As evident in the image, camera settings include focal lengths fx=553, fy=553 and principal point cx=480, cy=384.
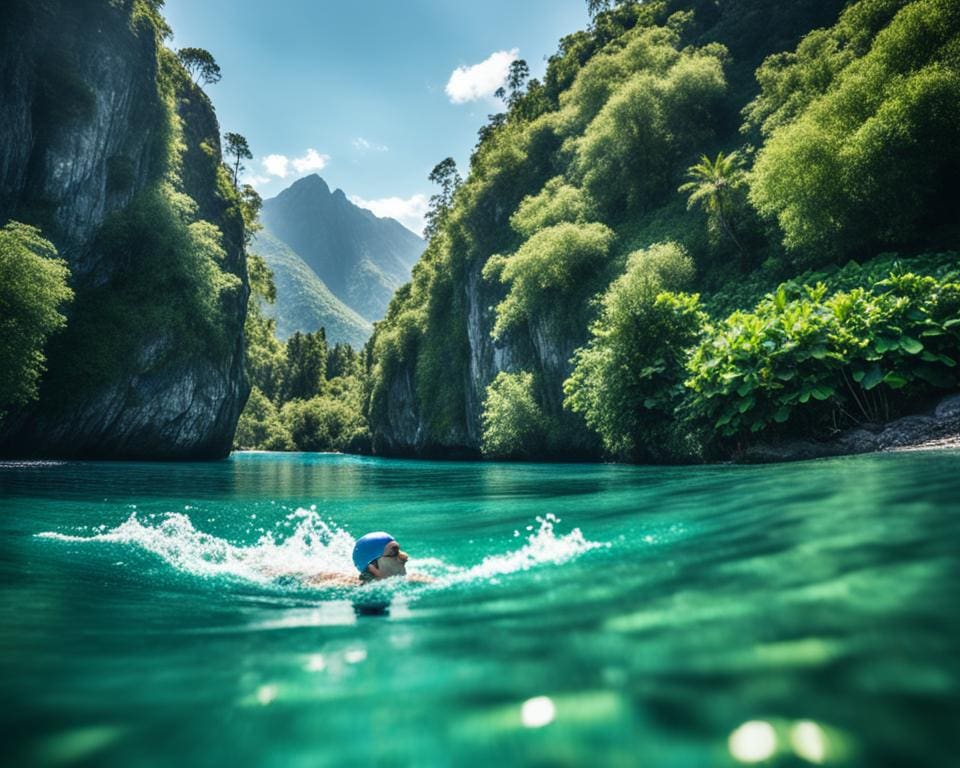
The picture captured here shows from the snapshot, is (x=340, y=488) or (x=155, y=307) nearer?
(x=340, y=488)

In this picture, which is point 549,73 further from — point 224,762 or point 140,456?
point 224,762

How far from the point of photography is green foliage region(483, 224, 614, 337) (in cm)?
3030

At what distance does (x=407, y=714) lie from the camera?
203cm

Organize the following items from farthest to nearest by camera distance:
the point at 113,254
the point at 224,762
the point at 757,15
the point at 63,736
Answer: the point at 757,15 → the point at 113,254 → the point at 63,736 → the point at 224,762

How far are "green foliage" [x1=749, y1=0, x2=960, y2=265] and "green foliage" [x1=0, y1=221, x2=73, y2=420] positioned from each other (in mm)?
27409

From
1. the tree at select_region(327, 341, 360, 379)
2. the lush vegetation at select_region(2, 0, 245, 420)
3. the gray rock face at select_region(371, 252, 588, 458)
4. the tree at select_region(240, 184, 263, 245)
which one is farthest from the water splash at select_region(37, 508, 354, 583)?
the tree at select_region(327, 341, 360, 379)

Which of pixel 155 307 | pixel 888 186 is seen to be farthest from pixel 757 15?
pixel 155 307

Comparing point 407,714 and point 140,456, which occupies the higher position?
point 140,456

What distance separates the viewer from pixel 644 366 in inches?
734

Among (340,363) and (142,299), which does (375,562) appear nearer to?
(142,299)

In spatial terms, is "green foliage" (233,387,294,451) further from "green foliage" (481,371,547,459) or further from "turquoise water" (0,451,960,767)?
"turquoise water" (0,451,960,767)

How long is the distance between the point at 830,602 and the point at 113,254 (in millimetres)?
37906

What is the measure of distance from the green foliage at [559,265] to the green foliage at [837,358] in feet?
53.5

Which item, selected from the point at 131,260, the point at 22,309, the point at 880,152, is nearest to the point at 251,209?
the point at 131,260
